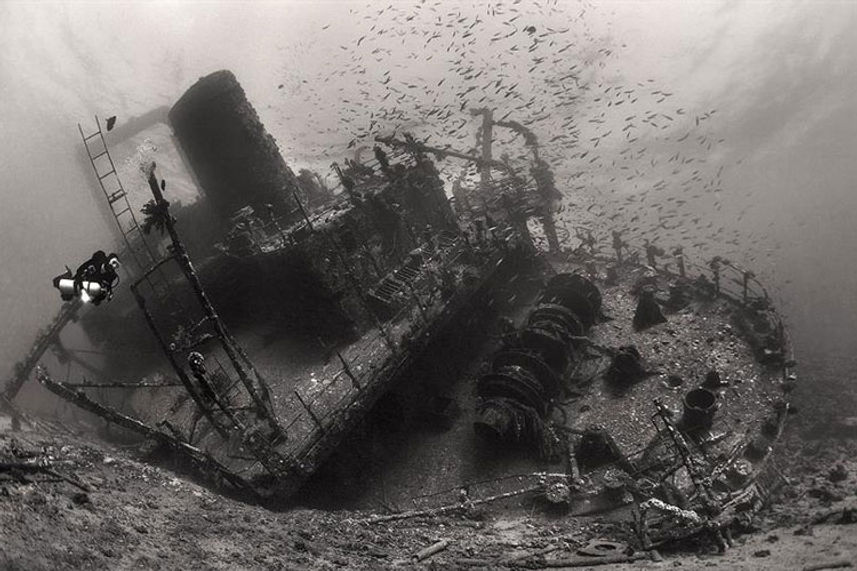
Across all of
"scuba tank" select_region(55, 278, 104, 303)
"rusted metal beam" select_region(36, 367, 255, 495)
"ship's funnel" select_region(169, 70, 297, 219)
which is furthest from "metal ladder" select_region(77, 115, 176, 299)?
"scuba tank" select_region(55, 278, 104, 303)

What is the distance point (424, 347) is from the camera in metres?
13.4

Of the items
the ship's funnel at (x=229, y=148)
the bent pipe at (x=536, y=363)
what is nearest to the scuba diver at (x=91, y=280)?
the bent pipe at (x=536, y=363)

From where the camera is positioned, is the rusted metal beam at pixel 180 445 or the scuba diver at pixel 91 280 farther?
the rusted metal beam at pixel 180 445

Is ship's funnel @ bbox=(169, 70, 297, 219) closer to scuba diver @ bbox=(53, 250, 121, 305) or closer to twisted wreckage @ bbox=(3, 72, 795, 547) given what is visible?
twisted wreckage @ bbox=(3, 72, 795, 547)

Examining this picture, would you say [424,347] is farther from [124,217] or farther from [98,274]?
[124,217]

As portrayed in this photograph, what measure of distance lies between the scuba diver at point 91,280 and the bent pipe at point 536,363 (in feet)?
28.4

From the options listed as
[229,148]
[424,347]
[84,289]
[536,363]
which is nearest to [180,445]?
[84,289]

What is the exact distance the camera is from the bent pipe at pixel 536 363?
12023 millimetres

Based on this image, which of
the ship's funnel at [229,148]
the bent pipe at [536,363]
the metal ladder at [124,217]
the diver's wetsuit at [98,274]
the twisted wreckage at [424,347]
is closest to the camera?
the diver's wetsuit at [98,274]

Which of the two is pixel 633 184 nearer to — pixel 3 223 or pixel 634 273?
pixel 634 273

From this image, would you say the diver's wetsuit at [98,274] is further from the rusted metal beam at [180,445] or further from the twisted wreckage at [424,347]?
the rusted metal beam at [180,445]

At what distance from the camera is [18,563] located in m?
5.13

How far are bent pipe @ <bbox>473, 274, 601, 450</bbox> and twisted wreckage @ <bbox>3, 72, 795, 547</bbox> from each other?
2.4 inches

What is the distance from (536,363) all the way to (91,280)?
35.3ft
